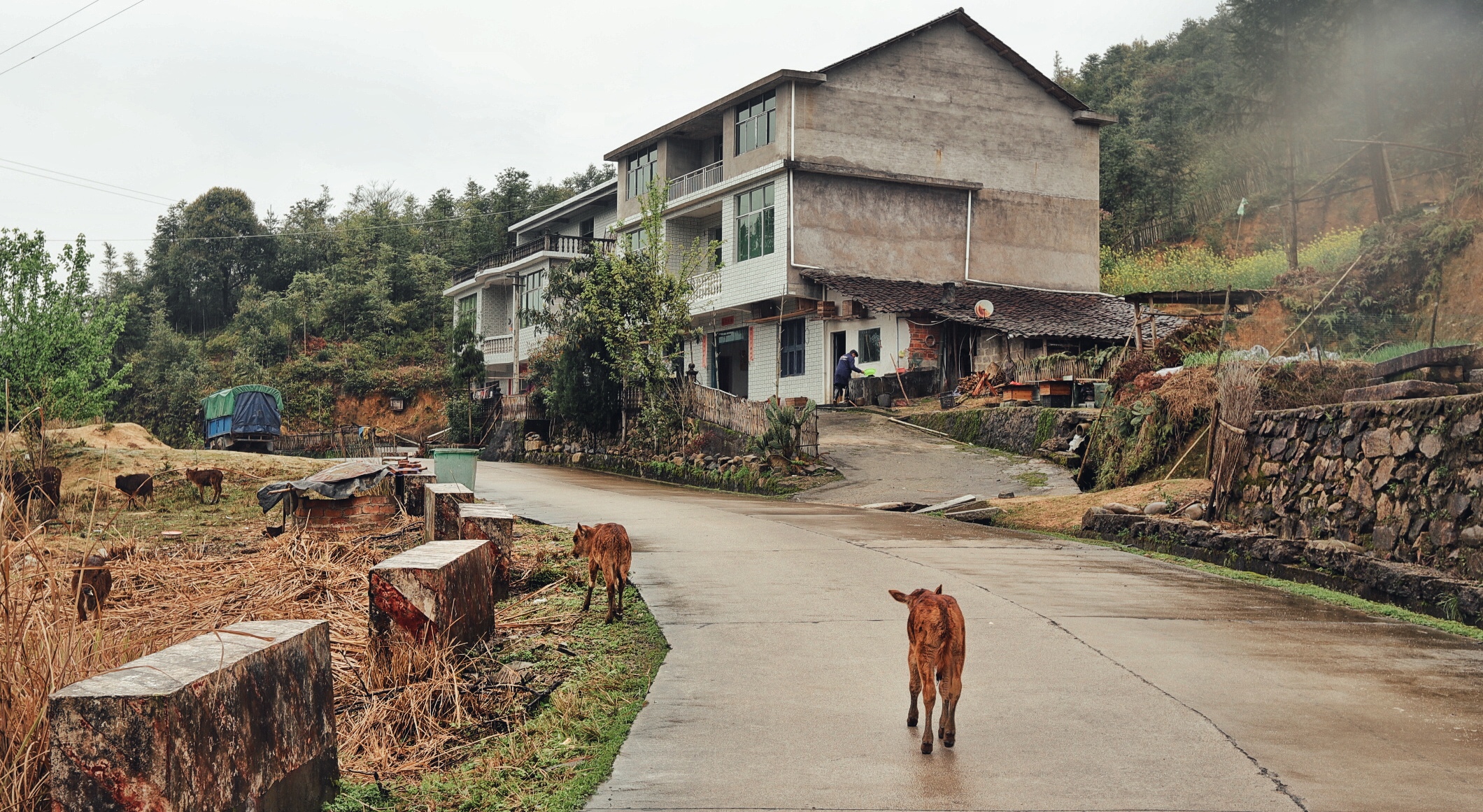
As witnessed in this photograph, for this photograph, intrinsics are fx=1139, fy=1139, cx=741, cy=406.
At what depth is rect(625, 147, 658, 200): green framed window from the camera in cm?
4041

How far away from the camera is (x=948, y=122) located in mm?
35562

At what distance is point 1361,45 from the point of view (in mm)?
35188

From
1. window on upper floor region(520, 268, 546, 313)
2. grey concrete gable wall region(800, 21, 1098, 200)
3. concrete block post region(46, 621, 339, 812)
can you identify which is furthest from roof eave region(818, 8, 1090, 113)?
concrete block post region(46, 621, 339, 812)

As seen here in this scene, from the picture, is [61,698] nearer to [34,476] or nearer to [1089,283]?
[34,476]

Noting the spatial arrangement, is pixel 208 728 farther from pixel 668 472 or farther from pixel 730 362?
pixel 730 362

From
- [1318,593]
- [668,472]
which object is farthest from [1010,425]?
[1318,593]

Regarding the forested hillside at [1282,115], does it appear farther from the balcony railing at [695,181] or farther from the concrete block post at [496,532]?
the concrete block post at [496,532]

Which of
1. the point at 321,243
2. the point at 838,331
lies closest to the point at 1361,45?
the point at 838,331

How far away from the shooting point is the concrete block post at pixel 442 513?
1060cm

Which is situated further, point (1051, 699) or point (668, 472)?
point (668, 472)

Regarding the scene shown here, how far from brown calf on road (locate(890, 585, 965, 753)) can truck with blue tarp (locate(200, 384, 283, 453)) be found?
41.3 meters

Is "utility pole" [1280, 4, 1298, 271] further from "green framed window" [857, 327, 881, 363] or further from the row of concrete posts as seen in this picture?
the row of concrete posts

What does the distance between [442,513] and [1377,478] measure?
30.4 feet

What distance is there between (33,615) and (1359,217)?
153 ft
